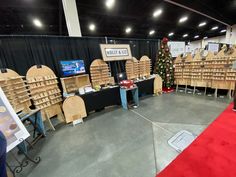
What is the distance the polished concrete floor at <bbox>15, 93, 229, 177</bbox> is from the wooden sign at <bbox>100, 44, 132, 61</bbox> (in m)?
1.89

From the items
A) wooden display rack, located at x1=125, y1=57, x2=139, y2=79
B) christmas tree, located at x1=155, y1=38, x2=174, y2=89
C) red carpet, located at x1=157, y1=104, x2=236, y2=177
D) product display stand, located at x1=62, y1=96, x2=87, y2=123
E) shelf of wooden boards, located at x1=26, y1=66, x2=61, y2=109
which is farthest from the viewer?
christmas tree, located at x1=155, y1=38, x2=174, y2=89

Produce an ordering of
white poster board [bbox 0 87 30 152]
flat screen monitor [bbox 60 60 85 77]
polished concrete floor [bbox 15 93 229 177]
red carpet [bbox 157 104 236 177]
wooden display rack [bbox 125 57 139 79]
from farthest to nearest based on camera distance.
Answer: wooden display rack [bbox 125 57 139 79]
flat screen monitor [bbox 60 60 85 77]
polished concrete floor [bbox 15 93 229 177]
white poster board [bbox 0 87 30 152]
red carpet [bbox 157 104 236 177]

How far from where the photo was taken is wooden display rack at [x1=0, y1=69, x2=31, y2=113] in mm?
2328

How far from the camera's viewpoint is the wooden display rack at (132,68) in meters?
4.71

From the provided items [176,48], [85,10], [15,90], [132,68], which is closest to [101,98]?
[132,68]

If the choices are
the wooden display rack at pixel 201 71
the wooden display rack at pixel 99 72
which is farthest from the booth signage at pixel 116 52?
the wooden display rack at pixel 201 71

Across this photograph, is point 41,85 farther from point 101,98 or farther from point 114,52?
point 114,52

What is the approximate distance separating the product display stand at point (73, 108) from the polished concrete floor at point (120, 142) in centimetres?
25

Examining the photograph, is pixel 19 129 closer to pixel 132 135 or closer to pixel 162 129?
pixel 132 135

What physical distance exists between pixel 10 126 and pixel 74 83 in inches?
85.5

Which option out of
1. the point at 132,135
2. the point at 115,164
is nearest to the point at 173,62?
the point at 132,135

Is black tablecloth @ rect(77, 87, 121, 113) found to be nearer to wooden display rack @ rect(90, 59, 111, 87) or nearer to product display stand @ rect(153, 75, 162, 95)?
wooden display rack @ rect(90, 59, 111, 87)

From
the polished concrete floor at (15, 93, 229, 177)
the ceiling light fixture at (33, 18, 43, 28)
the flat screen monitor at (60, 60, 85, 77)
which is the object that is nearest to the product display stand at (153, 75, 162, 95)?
the polished concrete floor at (15, 93, 229, 177)

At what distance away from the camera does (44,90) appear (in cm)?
309
